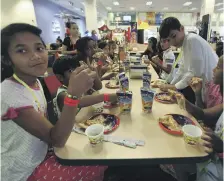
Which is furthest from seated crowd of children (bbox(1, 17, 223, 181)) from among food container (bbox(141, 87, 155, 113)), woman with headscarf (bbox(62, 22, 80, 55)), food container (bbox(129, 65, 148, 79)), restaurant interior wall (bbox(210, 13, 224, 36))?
restaurant interior wall (bbox(210, 13, 224, 36))

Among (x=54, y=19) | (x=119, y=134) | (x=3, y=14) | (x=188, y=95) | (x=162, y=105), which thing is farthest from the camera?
(x=54, y=19)

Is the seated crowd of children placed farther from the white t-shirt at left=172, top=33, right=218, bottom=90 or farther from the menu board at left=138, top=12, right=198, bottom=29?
the menu board at left=138, top=12, right=198, bottom=29

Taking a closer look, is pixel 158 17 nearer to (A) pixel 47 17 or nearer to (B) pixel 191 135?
(A) pixel 47 17

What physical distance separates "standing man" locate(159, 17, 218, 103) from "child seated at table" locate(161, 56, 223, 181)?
0.49m

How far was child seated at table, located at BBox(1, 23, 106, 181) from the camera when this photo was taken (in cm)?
79

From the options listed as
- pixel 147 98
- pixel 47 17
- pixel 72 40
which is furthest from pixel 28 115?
pixel 47 17

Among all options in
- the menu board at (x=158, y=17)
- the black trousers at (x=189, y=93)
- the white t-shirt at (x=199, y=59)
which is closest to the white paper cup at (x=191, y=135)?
the white t-shirt at (x=199, y=59)

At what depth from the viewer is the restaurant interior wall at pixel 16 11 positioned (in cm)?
571

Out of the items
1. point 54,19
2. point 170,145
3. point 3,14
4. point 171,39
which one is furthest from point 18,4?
point 170,145

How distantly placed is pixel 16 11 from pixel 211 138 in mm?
7344

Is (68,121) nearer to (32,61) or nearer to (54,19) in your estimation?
(32,61)

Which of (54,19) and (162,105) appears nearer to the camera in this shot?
(162,105)

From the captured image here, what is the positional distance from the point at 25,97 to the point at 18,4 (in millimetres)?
6967

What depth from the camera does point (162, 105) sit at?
131 cm
